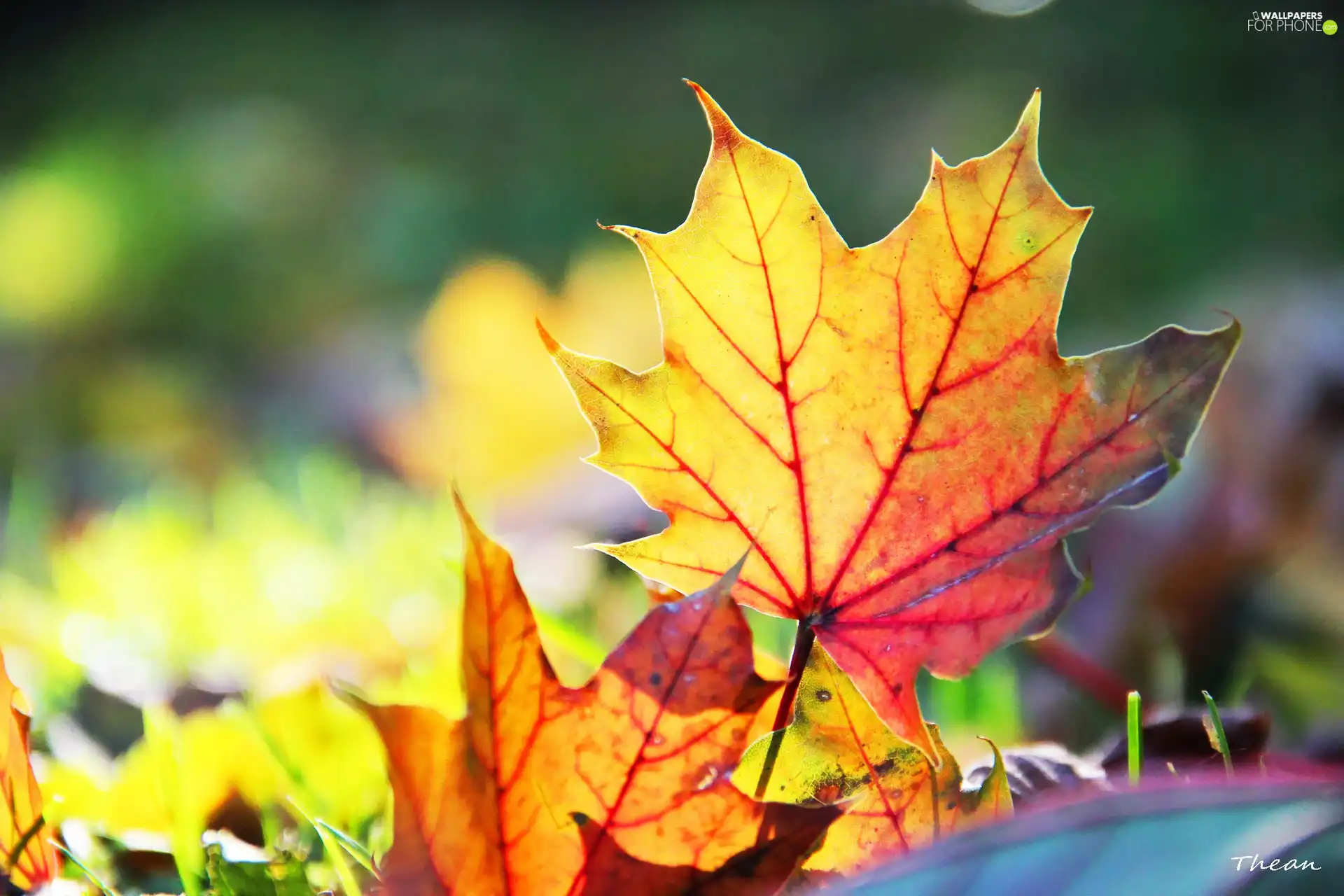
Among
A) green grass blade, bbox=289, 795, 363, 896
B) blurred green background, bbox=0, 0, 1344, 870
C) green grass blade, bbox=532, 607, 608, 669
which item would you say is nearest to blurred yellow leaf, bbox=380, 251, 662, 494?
blurred green background, bbox=0, 0, 1344, 870

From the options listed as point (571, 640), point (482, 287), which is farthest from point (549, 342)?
point (482, 287)

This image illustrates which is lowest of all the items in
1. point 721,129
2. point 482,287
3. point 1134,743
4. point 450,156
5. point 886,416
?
point 1134,743

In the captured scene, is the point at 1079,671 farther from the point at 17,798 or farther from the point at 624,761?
the point at 17,798

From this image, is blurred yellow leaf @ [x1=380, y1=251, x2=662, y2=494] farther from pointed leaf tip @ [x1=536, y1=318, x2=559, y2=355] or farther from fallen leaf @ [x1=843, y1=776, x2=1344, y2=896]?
fallen leaf @ [x1=843, y1=776, x2=1344, y2=896]

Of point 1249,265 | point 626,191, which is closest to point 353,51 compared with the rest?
point 626,191

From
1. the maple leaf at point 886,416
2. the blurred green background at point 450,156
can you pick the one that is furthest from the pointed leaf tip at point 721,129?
the blurred green background at point 450,156

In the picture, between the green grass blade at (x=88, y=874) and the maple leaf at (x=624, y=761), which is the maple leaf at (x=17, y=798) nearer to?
the green grass blade at (x=88, y=874)

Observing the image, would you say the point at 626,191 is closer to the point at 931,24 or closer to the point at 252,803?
the point at 931,24
